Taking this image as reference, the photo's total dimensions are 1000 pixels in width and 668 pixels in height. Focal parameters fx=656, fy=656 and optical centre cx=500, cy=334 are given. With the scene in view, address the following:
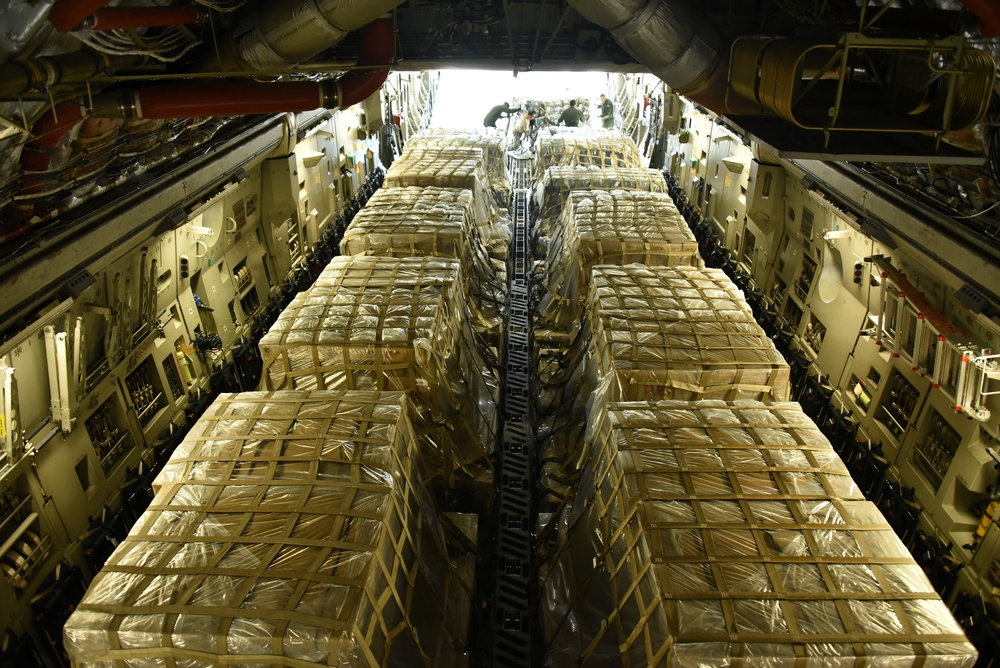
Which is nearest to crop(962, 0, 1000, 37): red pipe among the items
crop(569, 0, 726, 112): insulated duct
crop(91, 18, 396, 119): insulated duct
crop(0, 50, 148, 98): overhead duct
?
crop(569, 0, 726, 112): insulated duct

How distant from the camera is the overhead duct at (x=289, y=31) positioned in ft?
14.4

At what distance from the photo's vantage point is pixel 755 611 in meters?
2.90

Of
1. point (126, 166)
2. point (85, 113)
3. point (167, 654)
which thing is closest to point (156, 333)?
point (126, 166)

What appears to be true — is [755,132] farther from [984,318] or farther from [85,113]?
[85,113]

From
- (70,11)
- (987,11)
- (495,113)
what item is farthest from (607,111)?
(70,11)

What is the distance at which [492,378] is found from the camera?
6629mm

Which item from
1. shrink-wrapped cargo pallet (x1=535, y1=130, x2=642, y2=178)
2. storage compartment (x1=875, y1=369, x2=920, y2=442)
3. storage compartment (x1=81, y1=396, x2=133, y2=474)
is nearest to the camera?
storage compartment (x1=81, y1=396, x2=133, y2=474)

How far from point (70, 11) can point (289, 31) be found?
68.0 inches

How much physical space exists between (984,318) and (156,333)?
275 inches

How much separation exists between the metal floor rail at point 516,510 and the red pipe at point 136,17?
4.26 metres

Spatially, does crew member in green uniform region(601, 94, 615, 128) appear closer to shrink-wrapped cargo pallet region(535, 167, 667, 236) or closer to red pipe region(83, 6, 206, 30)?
shrink-wrapped cargo pallet region(535, 167, 667, 236)

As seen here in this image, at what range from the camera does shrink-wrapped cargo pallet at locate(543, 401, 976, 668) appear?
280 cm

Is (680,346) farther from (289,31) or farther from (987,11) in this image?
(289,31)

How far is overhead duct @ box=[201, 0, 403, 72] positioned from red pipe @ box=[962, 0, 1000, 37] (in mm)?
3284
